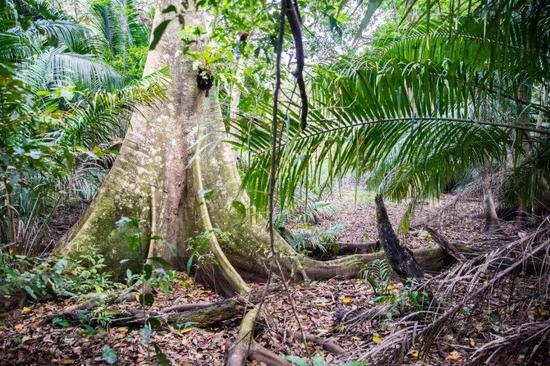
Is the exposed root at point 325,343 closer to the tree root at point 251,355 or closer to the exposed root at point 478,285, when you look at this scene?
the tree root at point 251,355

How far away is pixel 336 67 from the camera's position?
2.78 m

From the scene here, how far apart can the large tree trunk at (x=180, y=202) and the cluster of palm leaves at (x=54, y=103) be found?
0.32 metres

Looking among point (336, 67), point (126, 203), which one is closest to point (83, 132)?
A: point (126, 203)

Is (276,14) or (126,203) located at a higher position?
(276,14)

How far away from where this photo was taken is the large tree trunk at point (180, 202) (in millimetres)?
3812

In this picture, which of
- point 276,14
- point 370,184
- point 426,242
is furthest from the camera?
point 426,242

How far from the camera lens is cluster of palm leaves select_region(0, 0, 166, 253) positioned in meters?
1.90

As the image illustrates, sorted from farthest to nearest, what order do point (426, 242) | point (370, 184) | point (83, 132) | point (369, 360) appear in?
1. point (426, 242)
2. point (83, 132)
3. point (370, 184)
4. point (369, 360)

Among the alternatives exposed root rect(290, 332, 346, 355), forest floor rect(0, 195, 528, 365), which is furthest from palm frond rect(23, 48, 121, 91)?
exposed root rect(290, 332, 346, 355)

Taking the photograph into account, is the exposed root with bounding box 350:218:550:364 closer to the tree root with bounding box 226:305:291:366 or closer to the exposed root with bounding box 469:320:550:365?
the exposed root with bounding box 469:320:550:365

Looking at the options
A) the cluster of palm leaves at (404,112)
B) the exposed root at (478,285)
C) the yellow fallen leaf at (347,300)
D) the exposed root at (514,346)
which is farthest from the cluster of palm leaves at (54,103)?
the yellow fallen leaf at (347,300)

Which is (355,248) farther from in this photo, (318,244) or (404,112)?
(404,112)

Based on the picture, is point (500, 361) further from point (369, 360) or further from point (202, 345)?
point (202, 345)

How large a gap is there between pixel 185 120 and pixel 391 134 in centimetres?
251
